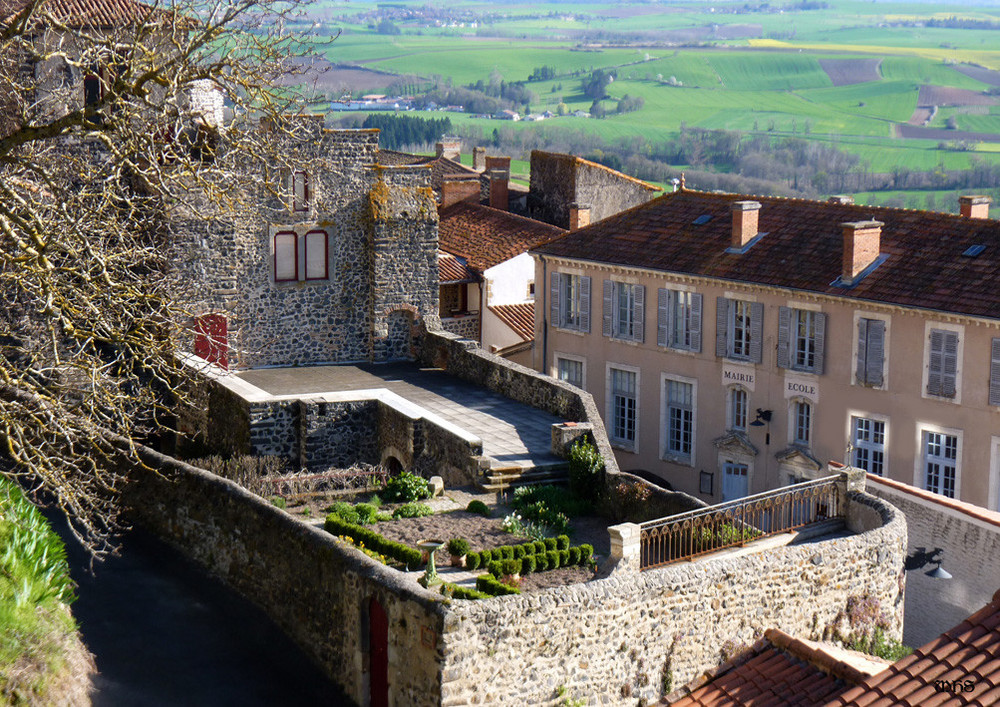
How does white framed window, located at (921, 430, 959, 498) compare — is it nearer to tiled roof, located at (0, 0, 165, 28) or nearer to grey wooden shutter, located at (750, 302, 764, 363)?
grey wooden shutter, located at (750, 302, 764, 363)

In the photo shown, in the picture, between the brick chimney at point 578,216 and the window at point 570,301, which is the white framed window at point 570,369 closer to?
the window at point 570,301

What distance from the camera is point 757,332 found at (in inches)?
1232

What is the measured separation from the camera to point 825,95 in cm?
16638

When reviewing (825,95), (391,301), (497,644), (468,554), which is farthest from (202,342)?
(825,95)

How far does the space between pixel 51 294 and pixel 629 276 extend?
66.8 ft

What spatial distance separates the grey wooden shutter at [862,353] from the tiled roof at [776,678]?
1119 centimetres

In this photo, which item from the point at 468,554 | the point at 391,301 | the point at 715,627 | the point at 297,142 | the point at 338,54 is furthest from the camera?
the point at 338,54

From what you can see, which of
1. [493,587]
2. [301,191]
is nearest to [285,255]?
[301,191]

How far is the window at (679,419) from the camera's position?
3266 centimetres

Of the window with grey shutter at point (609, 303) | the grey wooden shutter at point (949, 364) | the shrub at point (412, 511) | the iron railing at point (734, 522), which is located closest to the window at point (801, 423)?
the grey wooden shutter at point (949, 364)

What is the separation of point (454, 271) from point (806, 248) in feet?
36.7

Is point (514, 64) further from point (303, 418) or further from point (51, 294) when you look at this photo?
point (51, 294)

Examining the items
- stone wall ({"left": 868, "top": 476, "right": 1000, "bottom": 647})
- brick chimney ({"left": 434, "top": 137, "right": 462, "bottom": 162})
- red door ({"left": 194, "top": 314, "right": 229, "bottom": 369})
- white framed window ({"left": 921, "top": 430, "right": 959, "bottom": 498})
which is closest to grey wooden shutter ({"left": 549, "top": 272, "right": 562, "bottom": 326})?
red door ({"left": 194, "top": 314, "right": 229, "bottom": 369})

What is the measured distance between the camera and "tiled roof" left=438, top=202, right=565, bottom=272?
134ft
